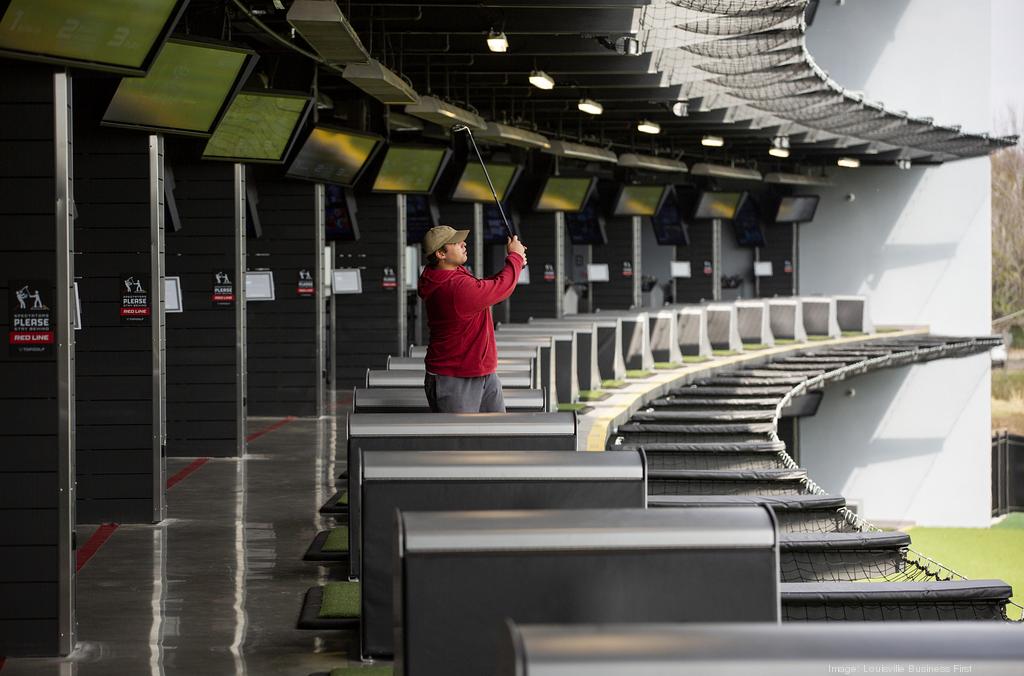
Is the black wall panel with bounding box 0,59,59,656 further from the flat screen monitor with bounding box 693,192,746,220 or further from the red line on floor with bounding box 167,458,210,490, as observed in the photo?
the flat screen monitor with bounding box 693,192,746,220

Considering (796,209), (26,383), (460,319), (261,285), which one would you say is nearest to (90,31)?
(26,383)

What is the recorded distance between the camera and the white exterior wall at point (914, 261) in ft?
107

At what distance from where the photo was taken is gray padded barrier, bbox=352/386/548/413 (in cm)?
729

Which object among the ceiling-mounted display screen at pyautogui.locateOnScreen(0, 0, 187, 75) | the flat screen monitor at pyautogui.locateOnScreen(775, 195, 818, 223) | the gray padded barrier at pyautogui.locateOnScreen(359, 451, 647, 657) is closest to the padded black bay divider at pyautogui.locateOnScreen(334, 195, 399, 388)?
the ceiling-mounted display screen at pyautogui.locateOnScreen(0, 0, 187, 75)

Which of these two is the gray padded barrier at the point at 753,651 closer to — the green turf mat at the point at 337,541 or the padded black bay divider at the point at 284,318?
the green turf mat at the point at 337,541

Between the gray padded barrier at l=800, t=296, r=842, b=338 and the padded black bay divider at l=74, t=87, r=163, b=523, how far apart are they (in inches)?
724

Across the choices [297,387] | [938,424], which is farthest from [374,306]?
[938,424]

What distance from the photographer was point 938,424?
32938 mm

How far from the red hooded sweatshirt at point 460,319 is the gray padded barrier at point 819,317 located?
19479 mm

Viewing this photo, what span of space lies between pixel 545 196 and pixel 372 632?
18179 millimetres

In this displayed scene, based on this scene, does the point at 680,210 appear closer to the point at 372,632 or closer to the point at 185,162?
the point at 185,162

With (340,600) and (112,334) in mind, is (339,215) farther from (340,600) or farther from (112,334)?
(340,600)

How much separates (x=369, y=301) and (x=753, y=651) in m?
15.7

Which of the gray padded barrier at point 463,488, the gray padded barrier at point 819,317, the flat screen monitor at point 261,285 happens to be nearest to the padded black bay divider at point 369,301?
the flat screen monitor at point 261,285
